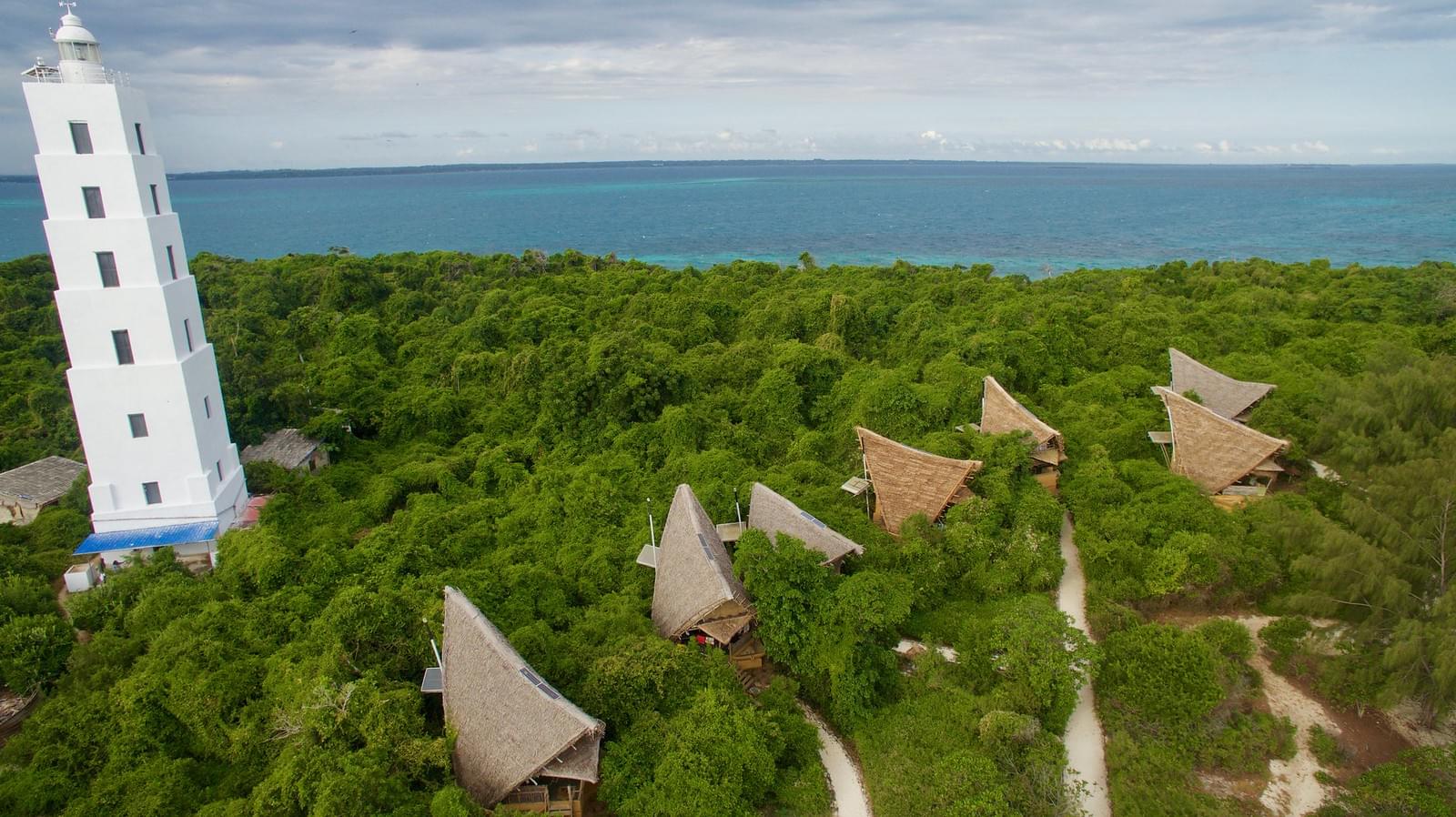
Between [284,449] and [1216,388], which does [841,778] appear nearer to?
[284,449]

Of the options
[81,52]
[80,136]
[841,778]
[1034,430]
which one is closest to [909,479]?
[1034,430]

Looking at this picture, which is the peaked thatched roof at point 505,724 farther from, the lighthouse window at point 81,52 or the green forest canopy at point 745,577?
the lighthouse window at point 81,52

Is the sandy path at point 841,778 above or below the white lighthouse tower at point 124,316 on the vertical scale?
below

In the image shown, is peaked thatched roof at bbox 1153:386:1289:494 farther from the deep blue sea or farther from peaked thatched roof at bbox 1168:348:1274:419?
the deep blue sea

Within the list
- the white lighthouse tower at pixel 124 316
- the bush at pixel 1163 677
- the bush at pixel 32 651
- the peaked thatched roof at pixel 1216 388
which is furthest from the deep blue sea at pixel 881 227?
the bush at pixel 32 651

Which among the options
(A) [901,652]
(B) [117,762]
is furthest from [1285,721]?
(B) [117,762]

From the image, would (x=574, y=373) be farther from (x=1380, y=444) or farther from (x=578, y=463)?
(x=1380, y=444)
